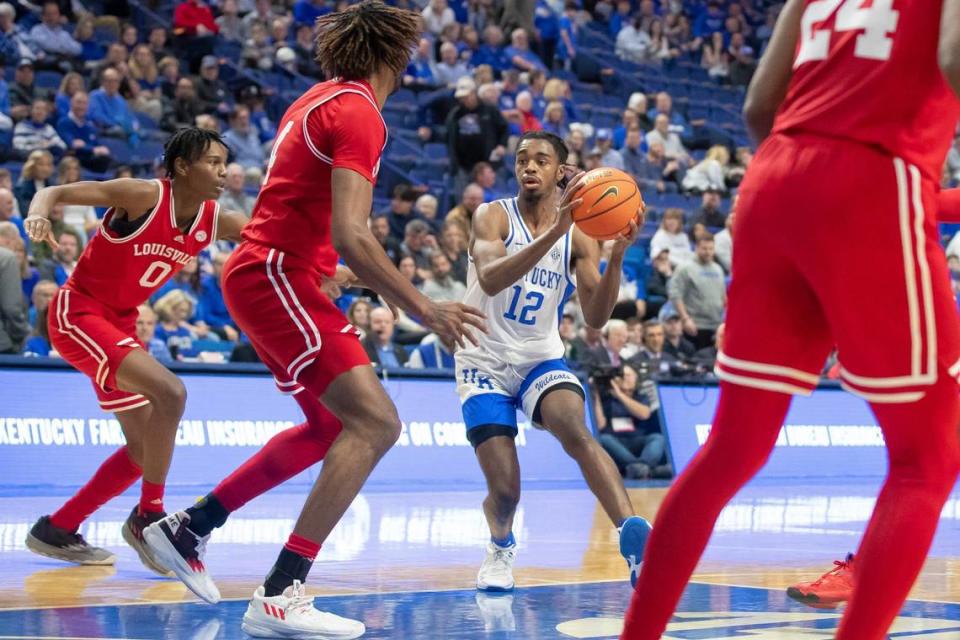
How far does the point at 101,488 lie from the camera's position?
6.68m

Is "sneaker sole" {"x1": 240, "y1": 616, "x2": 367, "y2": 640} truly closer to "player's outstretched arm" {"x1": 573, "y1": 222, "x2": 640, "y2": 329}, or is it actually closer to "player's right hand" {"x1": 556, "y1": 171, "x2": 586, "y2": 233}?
"player's right hand" {"x1": 556, "y1": 171, "x2": 586, "y2": 233}

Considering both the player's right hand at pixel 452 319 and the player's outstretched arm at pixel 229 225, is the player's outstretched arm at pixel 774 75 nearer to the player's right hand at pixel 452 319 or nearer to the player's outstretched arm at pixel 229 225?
the player's right hand at pixel 452 319

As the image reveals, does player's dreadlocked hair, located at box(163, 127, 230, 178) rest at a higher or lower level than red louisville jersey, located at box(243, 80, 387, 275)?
higher

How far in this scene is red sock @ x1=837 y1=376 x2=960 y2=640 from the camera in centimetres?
310

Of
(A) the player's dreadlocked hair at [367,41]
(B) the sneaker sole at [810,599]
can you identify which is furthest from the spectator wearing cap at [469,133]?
(B) the sneaker sole at [810,599]

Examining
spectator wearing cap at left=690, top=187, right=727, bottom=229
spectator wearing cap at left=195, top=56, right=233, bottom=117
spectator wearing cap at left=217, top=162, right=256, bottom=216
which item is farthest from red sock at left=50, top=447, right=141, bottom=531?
spectator wearing cap at left=690, top=187, right=727, bottom=229

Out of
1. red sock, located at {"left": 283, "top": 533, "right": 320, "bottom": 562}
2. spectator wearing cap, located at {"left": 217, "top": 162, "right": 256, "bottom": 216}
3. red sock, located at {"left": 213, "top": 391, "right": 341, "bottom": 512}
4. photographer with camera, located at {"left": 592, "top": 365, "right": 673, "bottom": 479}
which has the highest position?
spectator wearing cap, located at {"left": 217, "top": 162, "right": 256, "bottom": 216}

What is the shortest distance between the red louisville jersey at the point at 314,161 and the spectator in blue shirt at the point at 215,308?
7860 mm

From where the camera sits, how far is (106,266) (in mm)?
6477

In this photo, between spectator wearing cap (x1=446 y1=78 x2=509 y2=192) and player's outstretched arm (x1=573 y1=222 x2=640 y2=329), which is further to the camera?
spectator wearing cap (x1=446 y1=78 x2=509 y2=192)

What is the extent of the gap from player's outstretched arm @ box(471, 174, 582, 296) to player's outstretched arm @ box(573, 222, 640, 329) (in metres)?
0.32

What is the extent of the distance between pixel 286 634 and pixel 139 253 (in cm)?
252

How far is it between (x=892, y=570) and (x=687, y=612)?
2189mm

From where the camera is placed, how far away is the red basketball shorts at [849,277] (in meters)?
3.07
